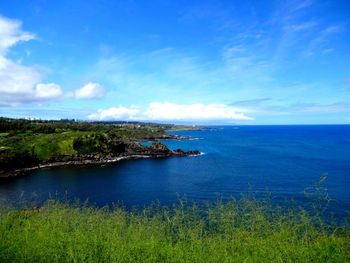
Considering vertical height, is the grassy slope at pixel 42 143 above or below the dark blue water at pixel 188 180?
above

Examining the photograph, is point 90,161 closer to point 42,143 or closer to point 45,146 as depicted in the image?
point 45,146

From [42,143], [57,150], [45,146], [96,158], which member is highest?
[42,143]

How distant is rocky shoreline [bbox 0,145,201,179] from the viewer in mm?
91613

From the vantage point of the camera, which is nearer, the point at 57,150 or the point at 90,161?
the point at 90,161

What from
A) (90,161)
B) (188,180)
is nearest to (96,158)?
(90,161)

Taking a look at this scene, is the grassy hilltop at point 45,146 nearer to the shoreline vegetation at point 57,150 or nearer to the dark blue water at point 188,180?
the shoreline vegetation at point 57,150

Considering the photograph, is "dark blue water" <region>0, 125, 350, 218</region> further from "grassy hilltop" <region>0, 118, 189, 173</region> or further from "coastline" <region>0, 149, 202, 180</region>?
"grassy hilltop" <region>0, 118, 189, 173</region>

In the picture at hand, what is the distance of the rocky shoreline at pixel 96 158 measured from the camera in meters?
91.6

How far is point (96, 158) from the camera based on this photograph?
366 ft

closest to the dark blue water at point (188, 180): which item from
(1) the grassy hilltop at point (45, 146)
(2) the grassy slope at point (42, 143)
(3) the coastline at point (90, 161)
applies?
(3) the coastline at point (90, 161)

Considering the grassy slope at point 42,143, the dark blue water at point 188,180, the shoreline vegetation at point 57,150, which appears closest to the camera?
the dark blue water at point 188,180

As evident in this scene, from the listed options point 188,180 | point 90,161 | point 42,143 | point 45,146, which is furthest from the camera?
point 42,143

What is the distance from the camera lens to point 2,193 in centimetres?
6688

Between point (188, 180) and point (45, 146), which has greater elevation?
point (45, 146)
